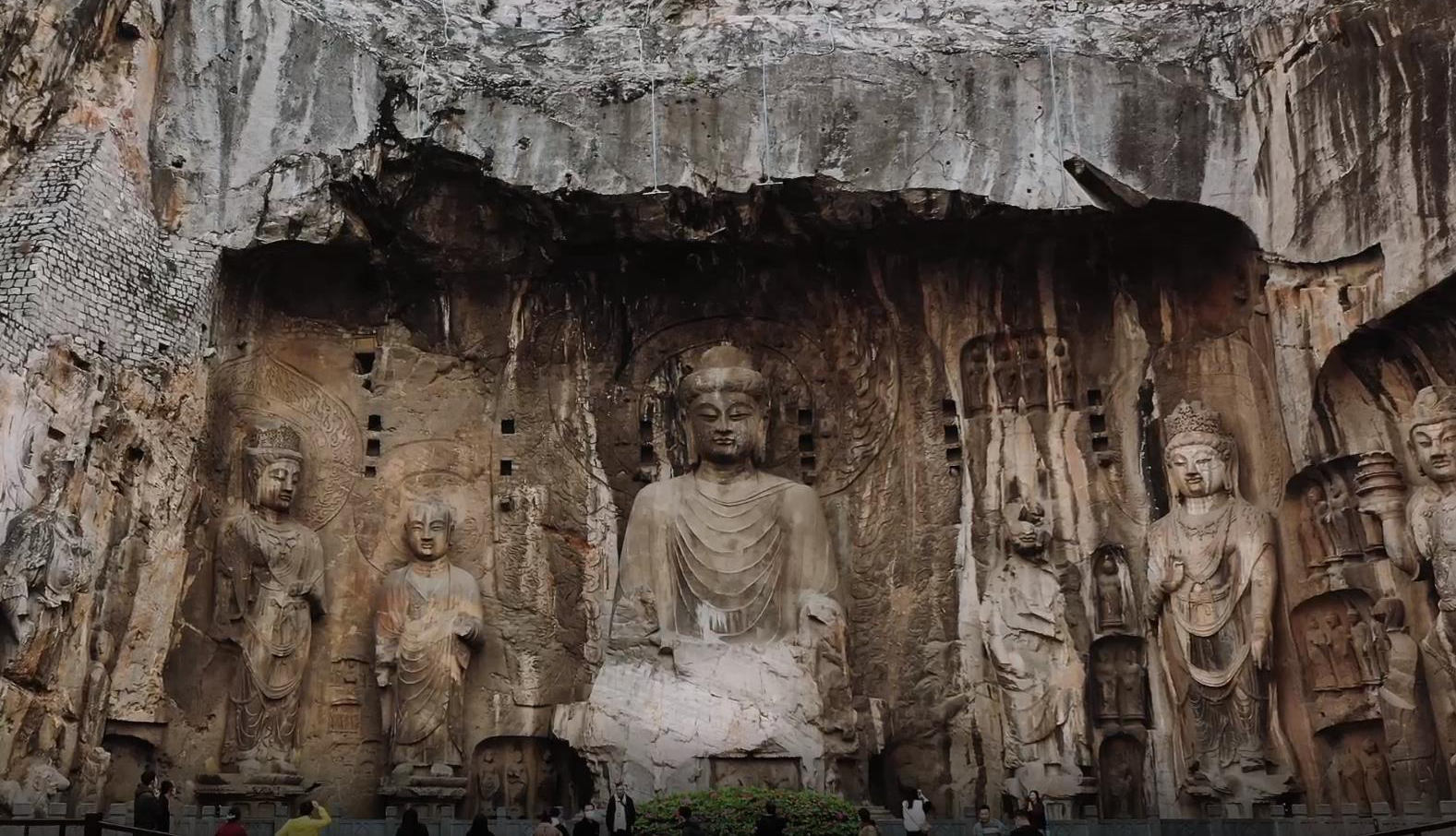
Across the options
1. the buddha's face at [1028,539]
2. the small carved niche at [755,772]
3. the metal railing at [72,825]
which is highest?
the buddha's face at [1028,539]

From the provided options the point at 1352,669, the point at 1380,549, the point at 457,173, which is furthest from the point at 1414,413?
the point at 457,173

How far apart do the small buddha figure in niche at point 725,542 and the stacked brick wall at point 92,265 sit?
4016 millimetres

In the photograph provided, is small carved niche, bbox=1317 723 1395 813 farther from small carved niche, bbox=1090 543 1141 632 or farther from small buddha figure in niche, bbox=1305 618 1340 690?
small carved niche, bbox=1090 543 1141 632

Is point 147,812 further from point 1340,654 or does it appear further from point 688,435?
point 1340,654

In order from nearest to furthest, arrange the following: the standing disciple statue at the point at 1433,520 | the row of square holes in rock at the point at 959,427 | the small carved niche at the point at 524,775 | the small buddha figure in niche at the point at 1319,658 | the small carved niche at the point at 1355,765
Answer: the standing disciple statue at the point at 1433,520
the small carved niche at the point at 1355,765
the small buddha figure in niche at the point at 1319,658
the small carved niche at the point at 524,775
the row of square holes in rock at the point at 959,427

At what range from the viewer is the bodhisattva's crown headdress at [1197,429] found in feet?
46.0

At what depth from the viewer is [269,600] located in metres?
14.1

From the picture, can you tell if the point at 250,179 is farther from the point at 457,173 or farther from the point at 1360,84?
the point at 1360,84

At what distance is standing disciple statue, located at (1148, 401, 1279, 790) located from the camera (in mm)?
13391

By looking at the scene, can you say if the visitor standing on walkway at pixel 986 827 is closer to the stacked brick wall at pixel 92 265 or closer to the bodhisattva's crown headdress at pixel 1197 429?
the bodhisattva's crown headdress at pixel 1197 429

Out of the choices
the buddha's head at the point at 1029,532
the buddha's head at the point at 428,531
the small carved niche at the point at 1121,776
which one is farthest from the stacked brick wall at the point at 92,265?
the small carved niche at the point at 1121,776

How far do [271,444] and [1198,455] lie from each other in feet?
24.8

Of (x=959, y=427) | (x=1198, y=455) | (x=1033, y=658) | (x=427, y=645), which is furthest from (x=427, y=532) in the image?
(x=1198, y=455)

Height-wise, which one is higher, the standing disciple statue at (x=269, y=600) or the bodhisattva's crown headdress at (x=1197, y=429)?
the bodhisattva's crown headdress at (x=1197, y=429)
